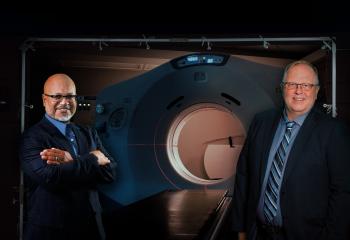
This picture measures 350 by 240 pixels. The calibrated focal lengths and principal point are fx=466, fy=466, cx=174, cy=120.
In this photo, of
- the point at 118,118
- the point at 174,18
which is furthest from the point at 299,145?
the point at 118,118

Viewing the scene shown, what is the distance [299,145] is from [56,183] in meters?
0.95

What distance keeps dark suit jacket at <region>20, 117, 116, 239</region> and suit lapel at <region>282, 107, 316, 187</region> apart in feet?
2.72

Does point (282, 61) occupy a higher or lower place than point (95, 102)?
higher

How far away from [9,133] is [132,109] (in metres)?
1.01

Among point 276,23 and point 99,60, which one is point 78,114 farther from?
point 276,23

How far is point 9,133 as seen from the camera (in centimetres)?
205

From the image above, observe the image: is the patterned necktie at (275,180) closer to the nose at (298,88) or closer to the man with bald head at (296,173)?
the man with bald head at (296,173)

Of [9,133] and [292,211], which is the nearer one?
[292,211]

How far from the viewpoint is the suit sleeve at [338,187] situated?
146cm

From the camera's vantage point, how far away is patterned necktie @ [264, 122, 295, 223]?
157 centimetres

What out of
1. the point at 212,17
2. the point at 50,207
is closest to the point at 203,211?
the point at 50,207

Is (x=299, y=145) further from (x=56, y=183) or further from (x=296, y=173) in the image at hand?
(x=56, y=183)

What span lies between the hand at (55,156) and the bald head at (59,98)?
18 centimetres

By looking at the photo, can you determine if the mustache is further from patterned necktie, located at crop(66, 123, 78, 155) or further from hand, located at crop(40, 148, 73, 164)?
hand, located at crop(40, 148, 73, 164)
